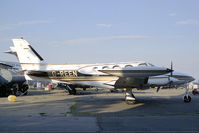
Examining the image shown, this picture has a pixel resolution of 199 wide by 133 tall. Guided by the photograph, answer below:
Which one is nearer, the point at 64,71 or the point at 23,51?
the point at 64,71

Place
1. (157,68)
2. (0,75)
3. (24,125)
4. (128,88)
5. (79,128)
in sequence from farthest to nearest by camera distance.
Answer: (0,75) < (128,88) < (157,68) < (24,125) < (79,128)

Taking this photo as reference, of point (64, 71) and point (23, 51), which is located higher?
point (23, 51)

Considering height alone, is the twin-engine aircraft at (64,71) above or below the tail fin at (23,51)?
below

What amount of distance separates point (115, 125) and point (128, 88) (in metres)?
9.14

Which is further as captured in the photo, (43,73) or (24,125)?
(43,73)

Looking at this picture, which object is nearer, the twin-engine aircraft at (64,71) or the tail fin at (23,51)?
the twin-engine aircraft at (64,71)

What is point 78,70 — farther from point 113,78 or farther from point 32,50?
point 32,50

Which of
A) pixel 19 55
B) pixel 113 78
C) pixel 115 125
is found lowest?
pixel 115 125

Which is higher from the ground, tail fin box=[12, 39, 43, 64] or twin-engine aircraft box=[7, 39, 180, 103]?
tail fin box=[12, 39, 43, 64]

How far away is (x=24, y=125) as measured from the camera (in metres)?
9.16

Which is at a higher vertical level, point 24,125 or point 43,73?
point 43,73

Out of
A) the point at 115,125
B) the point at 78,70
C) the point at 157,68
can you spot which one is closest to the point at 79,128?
the point at 115,125

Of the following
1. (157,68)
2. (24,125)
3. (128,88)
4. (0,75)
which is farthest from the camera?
(0,75)

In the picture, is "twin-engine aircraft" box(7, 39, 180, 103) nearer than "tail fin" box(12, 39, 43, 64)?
Yes
